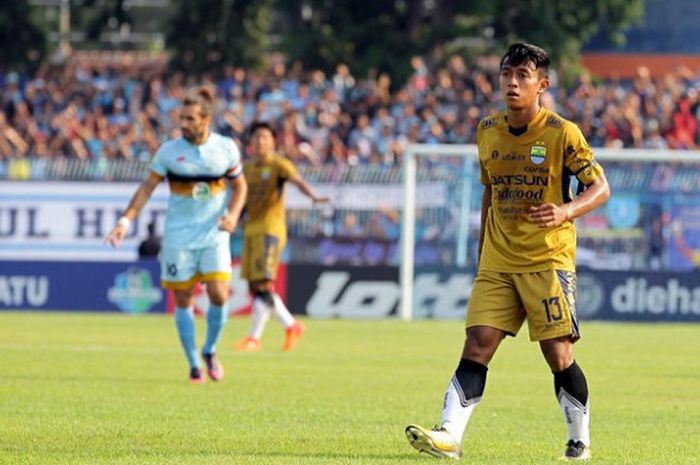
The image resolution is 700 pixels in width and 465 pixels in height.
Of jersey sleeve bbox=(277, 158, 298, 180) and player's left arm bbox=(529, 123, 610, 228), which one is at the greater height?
player's left arm bbox=(529, 123, 610, 228)

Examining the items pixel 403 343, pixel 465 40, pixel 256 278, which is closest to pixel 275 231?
pixel 256 278

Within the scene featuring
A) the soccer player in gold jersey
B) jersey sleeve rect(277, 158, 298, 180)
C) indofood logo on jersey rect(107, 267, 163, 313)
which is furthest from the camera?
indofood logo on jersey rect(107, 267, 163, 313)

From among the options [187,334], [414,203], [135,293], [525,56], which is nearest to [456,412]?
[525,56]

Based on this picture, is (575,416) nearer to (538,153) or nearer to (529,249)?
(529,249)

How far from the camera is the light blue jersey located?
15.2 m

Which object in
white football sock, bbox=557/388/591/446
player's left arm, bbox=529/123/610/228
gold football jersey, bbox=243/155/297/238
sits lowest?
white football sock, bbox=557/388/591/446

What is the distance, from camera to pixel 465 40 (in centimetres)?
4109

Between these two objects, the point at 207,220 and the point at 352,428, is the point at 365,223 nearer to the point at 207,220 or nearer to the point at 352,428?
the point at 207,220

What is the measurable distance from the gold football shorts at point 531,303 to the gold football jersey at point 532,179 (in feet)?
0.21

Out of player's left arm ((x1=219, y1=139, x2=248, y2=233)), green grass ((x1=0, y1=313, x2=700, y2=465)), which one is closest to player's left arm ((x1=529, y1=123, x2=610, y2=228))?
green grass ((x1=0, y1=313, x2=700, y2=465))

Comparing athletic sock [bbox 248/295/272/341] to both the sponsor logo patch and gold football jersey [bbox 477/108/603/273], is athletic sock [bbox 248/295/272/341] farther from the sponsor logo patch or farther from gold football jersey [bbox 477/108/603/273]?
the sponsor logo patch

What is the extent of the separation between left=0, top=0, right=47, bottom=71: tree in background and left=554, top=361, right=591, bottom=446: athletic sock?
32.8 metres

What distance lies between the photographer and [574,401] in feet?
32.4

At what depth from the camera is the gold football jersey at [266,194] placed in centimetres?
2000
